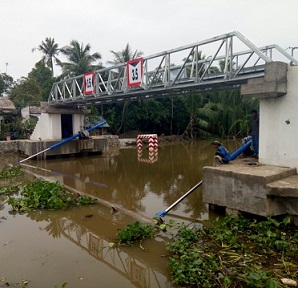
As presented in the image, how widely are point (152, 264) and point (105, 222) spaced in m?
2.29

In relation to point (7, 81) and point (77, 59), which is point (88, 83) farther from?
point (7, 81)

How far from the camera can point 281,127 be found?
22.5ft

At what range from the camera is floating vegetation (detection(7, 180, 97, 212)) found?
7875mm

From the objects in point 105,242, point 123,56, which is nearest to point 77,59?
point 123,56

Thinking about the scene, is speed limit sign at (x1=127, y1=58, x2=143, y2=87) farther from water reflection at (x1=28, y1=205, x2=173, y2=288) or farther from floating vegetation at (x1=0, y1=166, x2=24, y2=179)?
floating vegetation at (x1=0, y1=166, x2=24, y2=179)

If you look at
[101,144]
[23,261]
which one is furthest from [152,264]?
[101,144]

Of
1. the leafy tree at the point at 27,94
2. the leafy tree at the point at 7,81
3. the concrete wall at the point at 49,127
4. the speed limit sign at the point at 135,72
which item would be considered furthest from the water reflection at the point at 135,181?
the leafy tree at the point at 7,81

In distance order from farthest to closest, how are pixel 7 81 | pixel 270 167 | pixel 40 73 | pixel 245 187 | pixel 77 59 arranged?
pixel 7 81 → pixel 40 73 → pixel 77 59 → pixel 270 167 → pixel 245 187

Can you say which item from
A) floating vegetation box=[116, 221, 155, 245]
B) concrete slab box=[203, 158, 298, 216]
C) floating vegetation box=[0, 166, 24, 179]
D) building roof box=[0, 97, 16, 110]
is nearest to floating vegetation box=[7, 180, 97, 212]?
floating vegetation box=[116, 221, 155, 245]

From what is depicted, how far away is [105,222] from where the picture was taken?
22.3 ft

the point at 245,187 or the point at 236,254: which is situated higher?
the point at 245,187

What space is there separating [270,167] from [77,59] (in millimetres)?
26744

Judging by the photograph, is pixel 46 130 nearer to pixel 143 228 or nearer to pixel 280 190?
pixel 143 228

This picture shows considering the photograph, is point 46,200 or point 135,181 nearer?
point 46,200
